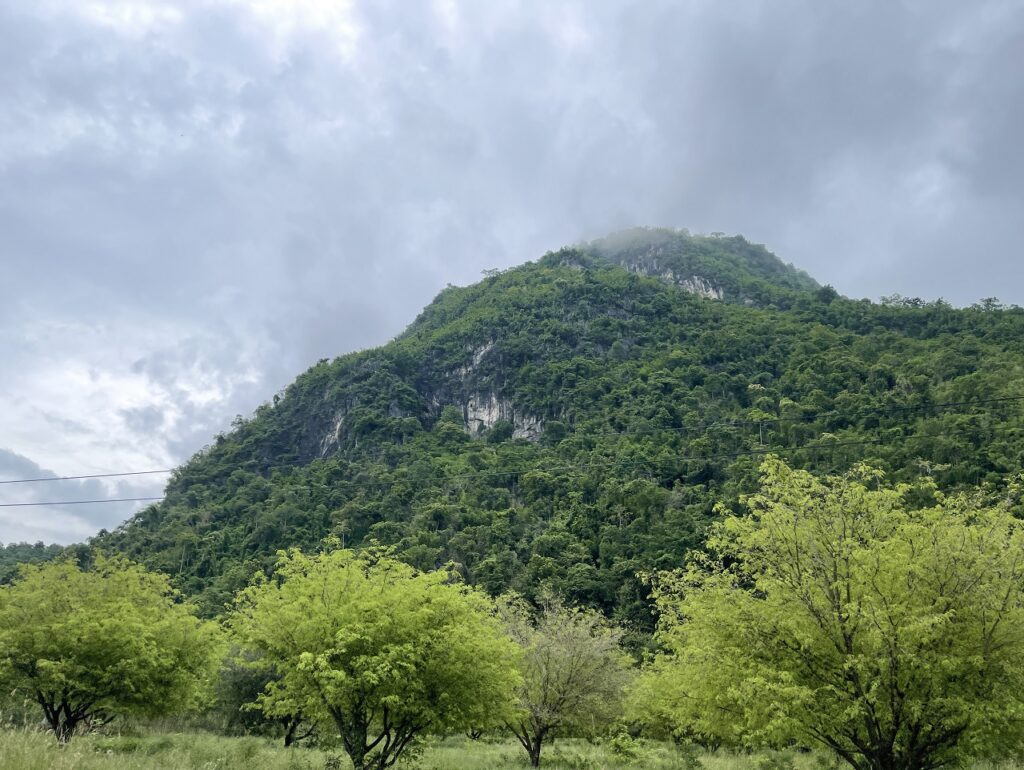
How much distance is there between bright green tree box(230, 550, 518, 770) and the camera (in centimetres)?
1672

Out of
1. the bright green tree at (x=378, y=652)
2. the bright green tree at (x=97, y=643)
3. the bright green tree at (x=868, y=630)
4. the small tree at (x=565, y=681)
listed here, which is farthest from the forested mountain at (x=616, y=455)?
the bright green tree at (x=868, y=630)

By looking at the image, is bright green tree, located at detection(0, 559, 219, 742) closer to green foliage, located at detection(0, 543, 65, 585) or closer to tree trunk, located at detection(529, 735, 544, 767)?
tree trunk, located at detection(529, 735, 544, 767)

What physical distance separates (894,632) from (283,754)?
75.7 feet

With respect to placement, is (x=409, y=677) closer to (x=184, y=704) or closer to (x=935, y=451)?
(x=184, y=704)

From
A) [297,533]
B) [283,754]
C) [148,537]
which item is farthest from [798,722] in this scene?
[148,537]

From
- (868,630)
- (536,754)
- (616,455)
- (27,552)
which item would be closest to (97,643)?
(536,754)

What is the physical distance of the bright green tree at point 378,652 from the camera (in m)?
16.7

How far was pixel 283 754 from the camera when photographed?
2569 centimetres

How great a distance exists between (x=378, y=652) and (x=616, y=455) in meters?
118

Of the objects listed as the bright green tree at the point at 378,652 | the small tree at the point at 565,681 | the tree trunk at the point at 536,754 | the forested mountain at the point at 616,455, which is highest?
the forested mountain at the point at 616,455

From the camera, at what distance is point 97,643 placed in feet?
82.9

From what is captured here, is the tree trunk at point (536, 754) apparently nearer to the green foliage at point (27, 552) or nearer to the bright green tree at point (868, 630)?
the bright green tree at point (868, 630)

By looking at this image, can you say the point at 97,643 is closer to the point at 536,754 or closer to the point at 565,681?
the point at 536,754

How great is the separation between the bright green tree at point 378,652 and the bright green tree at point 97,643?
377 inches
